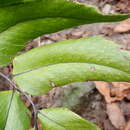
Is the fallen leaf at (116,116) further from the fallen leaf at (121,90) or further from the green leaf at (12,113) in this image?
the green leaf at (12,113)

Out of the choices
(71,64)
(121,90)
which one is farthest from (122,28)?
(71,64)

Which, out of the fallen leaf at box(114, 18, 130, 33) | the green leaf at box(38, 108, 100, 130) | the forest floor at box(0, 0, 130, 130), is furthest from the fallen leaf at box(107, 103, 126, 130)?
the green leaf at box(38, 108, 100, 130)

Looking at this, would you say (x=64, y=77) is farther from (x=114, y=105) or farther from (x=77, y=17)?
(x=114, y=105)

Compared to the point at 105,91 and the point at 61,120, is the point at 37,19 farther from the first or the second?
the point at 105,91

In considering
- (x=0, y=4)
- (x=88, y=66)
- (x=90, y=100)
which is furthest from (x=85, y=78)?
(x=90, y=100)

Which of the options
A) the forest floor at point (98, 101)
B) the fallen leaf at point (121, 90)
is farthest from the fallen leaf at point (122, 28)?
the fallen leaf at point (121, 90)

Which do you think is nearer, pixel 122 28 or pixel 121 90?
pixel 121 90

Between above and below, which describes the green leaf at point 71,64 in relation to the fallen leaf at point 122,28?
above
